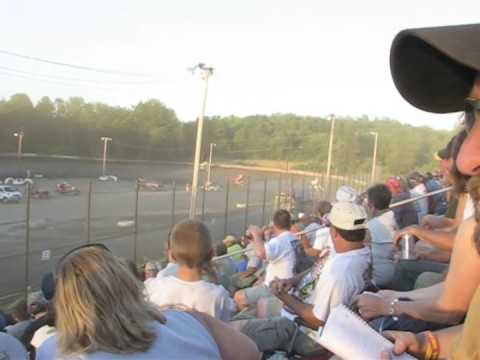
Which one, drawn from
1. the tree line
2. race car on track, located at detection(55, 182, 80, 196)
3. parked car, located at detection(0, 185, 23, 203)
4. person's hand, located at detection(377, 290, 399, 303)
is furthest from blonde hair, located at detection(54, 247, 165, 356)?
the tree line

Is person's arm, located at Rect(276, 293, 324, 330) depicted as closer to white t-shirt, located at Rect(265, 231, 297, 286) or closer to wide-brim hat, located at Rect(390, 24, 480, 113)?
wide-brim hat, located at Rect(390, 24, 480, 113)

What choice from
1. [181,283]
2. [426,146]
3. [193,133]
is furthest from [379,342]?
[193,133]

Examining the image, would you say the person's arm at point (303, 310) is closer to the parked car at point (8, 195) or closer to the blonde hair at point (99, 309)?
the blonde hair at point (99, 309)

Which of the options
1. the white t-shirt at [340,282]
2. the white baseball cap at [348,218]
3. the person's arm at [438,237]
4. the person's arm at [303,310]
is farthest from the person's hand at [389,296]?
the white baseball cap at [348,218]

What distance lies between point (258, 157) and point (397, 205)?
191ft

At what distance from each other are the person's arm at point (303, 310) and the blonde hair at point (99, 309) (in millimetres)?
1343

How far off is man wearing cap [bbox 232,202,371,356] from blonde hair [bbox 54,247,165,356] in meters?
1.36

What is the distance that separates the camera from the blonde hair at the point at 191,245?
3061 millimetres

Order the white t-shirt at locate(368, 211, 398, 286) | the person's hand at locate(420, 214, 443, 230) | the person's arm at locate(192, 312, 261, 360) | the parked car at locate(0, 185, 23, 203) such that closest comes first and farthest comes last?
the person's arm at locate(192, 312, 261, 360) < the person's hand at locate(420, 214, 443, 230) < the white t-shirt at locate(368, 211, 398, 286) < the parked car at locate(0, 185, 23, 203)

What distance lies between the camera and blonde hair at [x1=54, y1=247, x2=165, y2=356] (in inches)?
69.7

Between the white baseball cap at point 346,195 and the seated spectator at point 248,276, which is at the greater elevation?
the white baseball cap at point 346,195

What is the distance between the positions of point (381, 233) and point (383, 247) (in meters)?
0.15

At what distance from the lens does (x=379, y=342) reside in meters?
1.56

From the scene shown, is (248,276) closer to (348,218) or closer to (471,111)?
(348,218)
